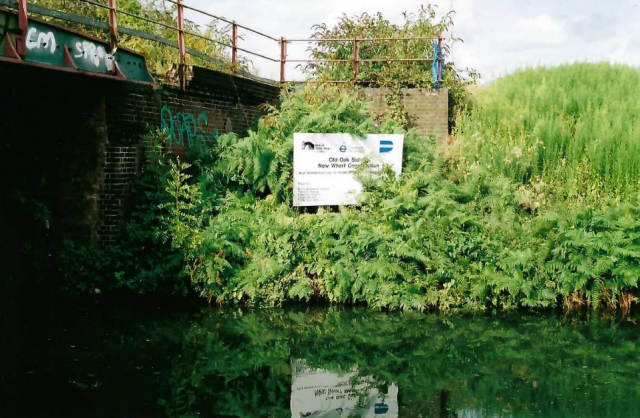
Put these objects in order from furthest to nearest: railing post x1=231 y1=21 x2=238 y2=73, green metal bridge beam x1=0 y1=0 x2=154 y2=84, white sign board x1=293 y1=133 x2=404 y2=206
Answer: railing post x1=231 y1=21 x2=238 y2=73 → white sign board x1=293 y1=133 x2=404 y2=206 → green metal bridge beam x1=0 y1=0 x2=154 y2=84

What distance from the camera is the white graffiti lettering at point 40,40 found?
829 cm

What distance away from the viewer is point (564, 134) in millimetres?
13359

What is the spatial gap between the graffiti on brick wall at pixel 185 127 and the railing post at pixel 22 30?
3.72 metres

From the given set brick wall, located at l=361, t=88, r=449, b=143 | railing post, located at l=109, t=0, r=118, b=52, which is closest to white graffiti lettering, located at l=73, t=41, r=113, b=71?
railing post, located at l=109, t=0, r=118, b=52

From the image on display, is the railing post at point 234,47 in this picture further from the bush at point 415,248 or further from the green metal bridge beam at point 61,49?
the green metal bridge beam at point 61,49

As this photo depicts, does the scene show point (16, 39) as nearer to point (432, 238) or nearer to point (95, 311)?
point (95, 311)

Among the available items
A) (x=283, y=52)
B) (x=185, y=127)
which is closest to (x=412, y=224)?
(x=185, y=127)

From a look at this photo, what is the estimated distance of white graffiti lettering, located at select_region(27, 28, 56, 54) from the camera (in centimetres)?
829

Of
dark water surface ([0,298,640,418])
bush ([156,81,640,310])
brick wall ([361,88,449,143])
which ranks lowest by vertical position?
dark water surface ([0,298,640,418])

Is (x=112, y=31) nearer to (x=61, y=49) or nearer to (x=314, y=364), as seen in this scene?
(x=61, y=49)

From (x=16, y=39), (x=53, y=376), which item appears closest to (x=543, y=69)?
(x=16, y=39)

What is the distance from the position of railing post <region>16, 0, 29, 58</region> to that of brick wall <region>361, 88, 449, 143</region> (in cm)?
810

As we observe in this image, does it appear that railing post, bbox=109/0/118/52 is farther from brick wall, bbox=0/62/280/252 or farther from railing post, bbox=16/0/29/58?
railing post, bbox=16/0/29/58

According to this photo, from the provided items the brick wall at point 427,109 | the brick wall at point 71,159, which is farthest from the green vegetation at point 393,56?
the brick wall at point 71,159
